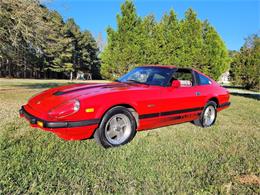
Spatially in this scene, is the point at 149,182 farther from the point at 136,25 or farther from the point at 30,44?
the point at 136,25

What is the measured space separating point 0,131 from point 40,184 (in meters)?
2.36

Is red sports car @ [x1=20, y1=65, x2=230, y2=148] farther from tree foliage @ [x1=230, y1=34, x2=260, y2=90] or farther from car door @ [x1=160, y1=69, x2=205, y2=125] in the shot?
tree foliage @ [x1=230, y1=34, x2=260, y2=90]

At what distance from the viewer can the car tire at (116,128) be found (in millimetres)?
3496

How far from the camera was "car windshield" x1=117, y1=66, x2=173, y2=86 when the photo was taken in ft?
14.9

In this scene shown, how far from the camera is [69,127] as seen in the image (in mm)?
3193

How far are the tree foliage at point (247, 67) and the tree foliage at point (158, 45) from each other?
7948 mm

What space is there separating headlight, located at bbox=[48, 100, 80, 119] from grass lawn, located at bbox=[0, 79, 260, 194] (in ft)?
1.89

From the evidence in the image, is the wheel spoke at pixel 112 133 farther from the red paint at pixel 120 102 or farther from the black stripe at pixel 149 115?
the black stripe at pixel 149 115

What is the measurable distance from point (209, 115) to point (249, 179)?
116 inches

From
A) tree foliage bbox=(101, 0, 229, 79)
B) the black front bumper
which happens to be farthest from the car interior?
tree foliage bbox=(101, 0, 229, 79)

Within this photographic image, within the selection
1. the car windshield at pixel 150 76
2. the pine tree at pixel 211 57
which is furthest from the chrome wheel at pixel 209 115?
the pine tree at pixel 211 57

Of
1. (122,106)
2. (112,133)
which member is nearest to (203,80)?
(122,106)

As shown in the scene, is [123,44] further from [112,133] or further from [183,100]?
[112,133]

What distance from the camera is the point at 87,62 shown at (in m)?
57.1
